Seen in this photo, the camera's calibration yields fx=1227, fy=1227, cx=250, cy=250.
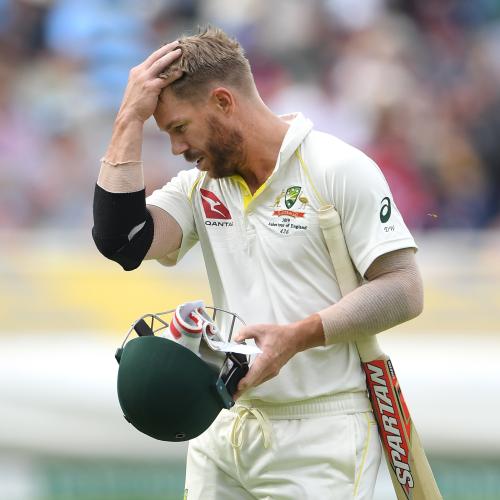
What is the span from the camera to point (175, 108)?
3330mm

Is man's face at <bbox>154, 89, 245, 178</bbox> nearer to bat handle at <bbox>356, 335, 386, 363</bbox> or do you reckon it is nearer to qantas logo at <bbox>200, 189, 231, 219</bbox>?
qantas logo at <bbox>200, 189, 231, 219</bbox>

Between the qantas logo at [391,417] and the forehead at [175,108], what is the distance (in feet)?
2.78

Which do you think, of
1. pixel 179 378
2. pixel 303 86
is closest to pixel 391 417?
pixel 179 378

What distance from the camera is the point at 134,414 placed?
3.12 meters

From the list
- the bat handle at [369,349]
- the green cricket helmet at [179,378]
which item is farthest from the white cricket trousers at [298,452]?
the green cricket helmet at [179,378]

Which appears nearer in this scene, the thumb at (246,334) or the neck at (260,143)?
the thumb at (246,334)

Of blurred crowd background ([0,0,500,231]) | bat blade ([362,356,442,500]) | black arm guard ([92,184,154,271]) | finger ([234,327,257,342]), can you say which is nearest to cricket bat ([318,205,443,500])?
bat blade ([362,356,442,500])

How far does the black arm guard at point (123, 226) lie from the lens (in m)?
3.35

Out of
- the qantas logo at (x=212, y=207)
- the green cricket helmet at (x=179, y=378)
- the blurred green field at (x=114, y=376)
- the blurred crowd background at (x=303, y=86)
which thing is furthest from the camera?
the blurred crowd background at (x=303, y=86)

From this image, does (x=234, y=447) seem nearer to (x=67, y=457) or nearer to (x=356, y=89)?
(x=67, y=457)

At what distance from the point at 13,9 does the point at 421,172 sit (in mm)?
3411

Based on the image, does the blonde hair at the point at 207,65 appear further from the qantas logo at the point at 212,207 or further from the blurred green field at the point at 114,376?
the blurred green field at the point at 114,376

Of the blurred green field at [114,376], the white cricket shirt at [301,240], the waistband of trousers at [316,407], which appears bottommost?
the waistband of trousers at [316,407]

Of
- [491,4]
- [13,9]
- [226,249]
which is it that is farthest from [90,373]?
[491,4]
